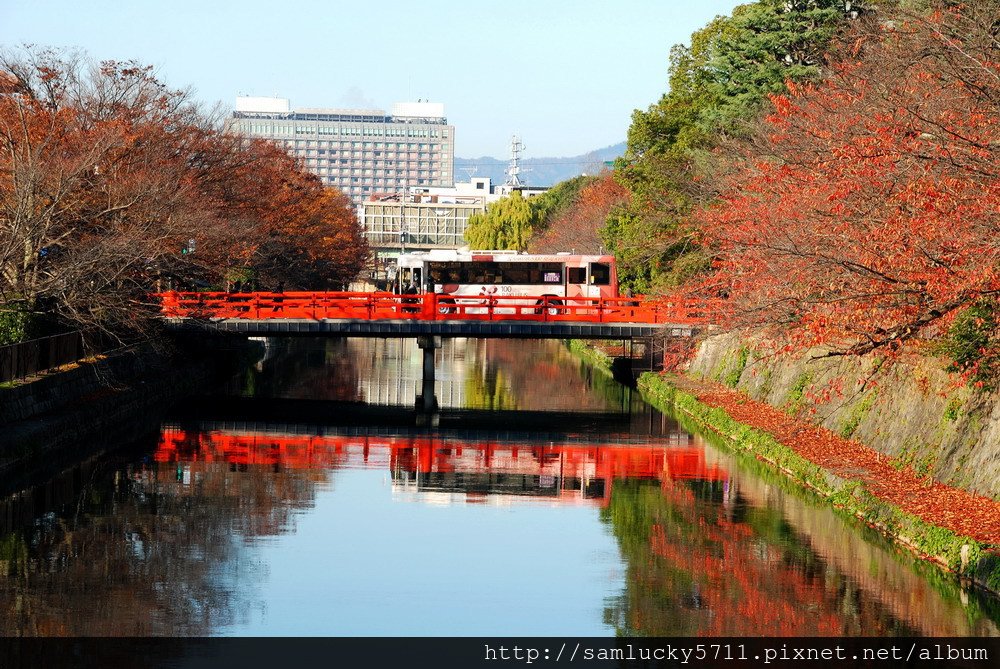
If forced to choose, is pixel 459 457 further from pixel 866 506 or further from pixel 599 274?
pixel 599 274

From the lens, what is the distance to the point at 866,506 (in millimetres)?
24234

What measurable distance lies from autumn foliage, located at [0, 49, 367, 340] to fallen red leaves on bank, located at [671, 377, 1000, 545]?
17.3 meters

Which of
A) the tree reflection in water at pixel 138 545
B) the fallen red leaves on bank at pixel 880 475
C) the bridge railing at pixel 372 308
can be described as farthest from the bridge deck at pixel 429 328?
the tree reflection in water at pixel 138 545

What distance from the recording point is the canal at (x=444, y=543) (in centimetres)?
1814

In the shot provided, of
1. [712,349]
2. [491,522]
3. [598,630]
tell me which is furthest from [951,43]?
[712,349]

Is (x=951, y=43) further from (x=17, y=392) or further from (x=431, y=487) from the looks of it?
(x=17, y=392)

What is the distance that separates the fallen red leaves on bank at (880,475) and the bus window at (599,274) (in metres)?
17.4

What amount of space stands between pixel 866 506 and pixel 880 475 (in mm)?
1970

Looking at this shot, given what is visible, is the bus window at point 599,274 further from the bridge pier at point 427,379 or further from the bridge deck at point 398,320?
the bridge pier at point 427,379

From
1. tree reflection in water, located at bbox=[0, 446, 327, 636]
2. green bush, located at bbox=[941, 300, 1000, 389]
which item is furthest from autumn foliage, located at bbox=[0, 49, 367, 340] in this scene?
green bush, located at bbox=[941, 300, 1000, 389]

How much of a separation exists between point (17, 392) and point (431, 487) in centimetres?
967

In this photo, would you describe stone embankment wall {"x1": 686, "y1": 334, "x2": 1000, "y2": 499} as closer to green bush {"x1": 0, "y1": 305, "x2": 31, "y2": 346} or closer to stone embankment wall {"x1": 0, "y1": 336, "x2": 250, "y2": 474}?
stone embankment wall {"x1": 0, "y1": 336, "x2": 250, "y2": 474}

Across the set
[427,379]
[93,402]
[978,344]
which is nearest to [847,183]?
[978,344]

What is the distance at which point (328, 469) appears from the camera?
105ft
